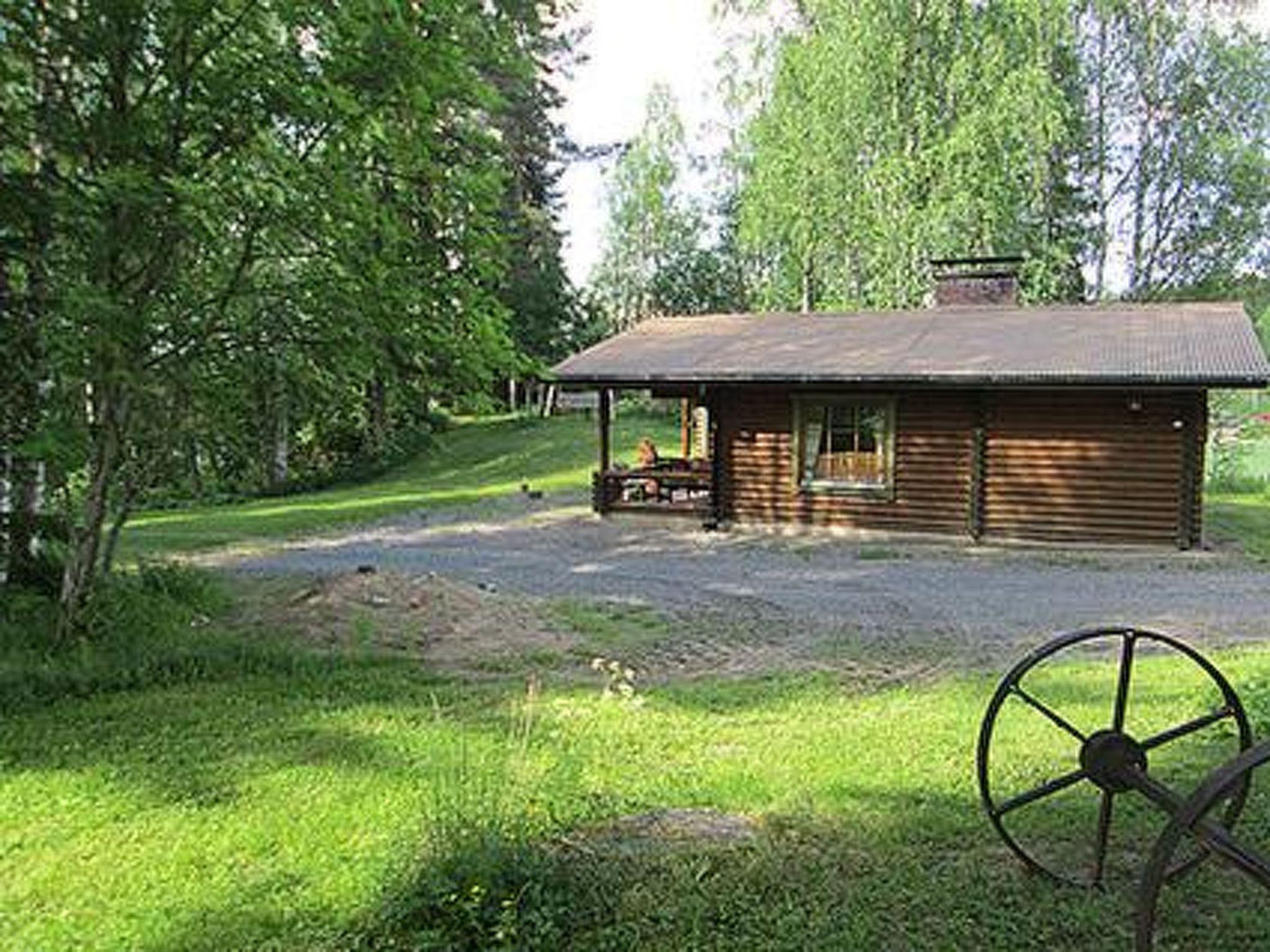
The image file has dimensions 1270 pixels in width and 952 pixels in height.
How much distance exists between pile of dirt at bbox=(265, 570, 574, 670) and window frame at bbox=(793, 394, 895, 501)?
7481 millimetres

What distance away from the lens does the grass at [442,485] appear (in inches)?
627

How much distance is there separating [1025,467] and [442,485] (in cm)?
1441

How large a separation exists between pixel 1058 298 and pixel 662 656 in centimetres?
2478

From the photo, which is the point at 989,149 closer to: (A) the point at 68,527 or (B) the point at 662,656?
(B) the point at 662,656

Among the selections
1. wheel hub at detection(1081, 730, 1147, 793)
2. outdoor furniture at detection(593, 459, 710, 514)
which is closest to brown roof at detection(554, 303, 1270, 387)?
outdoor furniture at detection(593, 459, 710, 514)

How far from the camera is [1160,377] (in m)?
13.0

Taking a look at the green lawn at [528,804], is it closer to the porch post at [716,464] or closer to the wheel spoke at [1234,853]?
the wheel spoke at [1234,853]

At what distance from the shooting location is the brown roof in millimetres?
13586

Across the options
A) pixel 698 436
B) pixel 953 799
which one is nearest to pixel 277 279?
pixel 953 799

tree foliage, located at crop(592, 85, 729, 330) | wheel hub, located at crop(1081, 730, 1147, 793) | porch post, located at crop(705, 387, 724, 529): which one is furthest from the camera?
tree foliage, located at crop(592, 85, 729, 330)

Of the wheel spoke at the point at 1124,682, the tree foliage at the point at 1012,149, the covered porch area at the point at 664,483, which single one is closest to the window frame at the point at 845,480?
the covered porch area at the point at 664,483

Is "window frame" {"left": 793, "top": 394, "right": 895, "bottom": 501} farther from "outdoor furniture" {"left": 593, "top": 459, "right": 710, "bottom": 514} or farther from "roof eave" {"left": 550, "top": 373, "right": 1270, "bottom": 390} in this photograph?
"outdoor furniture" {"left": 593, "top": 459, "right": 710, "bottom": 514}

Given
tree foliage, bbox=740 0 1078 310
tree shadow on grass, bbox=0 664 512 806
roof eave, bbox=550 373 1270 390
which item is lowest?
tree shadow on grass, bbox=0 664 512 806

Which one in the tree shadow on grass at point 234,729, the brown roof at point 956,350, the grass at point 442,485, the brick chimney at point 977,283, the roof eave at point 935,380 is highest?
the brick chimney at point 977,283
